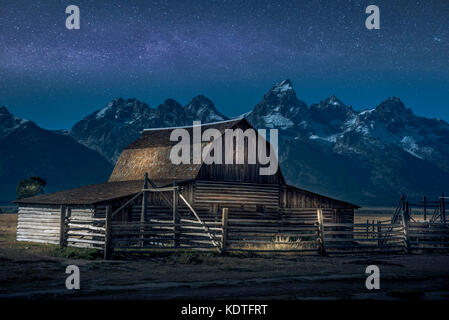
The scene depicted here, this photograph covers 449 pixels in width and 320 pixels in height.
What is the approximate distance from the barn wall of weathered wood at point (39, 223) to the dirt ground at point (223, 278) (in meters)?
8.91

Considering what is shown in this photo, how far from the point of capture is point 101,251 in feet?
65.3

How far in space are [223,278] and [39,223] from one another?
19.4 metres

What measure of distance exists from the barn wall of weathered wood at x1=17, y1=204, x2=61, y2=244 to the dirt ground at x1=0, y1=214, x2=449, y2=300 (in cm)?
891

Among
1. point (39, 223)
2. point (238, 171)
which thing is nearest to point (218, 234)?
point (238, 171)

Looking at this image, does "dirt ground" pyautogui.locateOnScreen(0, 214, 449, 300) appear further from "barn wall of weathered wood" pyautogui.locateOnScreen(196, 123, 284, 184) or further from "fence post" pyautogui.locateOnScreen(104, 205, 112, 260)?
"barn wall of weathered wood" pyautogui.locateOnScreen(196, 123, 284, 184)

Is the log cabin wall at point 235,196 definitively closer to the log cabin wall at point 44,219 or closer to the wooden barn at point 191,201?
the wooden barn at point 191,201

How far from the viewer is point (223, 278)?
43.1 ft

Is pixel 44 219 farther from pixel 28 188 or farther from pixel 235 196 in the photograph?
pixel 28 188

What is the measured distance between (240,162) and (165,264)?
1553 centimetres
